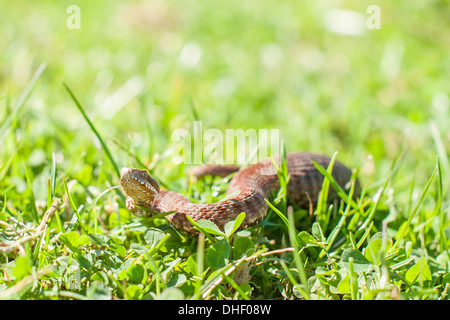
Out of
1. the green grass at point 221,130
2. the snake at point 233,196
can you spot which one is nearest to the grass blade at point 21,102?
the green grass at point 221,130

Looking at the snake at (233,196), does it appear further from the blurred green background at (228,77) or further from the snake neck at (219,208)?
the blurred green background at (228,77)

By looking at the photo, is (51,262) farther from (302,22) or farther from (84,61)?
(302,22)

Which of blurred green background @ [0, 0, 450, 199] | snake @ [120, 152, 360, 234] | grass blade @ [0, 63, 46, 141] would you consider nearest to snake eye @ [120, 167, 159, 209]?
snake @ [120, 152, 360, 234]

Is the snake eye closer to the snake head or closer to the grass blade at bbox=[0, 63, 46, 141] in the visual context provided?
the snake head

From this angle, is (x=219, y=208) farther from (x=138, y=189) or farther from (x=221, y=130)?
A: (x=221, y=130)

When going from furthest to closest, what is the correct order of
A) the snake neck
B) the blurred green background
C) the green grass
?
1. the blurred green background
2. the snake neck
3. the green grass
